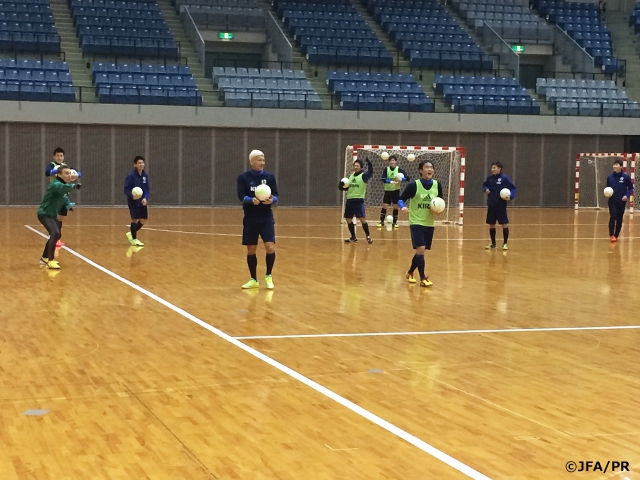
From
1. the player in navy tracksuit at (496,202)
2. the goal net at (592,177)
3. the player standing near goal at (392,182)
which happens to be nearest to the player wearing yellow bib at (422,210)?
the player in navy tracksuit at (496,202)

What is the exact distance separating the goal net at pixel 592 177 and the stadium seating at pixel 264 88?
450 inches

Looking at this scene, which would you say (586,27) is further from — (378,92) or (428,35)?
(378,92)

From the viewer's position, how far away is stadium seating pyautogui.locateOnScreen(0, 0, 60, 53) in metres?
33.8

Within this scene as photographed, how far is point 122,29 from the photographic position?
117ft

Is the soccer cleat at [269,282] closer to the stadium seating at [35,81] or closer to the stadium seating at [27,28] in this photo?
the stadium seating at [35,81]

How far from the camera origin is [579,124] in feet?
121

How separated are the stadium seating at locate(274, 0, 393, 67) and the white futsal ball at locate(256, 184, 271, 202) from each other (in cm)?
2605

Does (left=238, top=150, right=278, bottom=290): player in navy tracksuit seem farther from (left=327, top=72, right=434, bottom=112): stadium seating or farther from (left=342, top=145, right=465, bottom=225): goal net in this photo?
(left=327, top=72, right=434, bottom=112): stadium seating

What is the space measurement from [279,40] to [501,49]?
9959 mm

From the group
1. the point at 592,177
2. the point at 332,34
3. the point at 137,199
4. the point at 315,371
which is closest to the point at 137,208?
the point at 137,199

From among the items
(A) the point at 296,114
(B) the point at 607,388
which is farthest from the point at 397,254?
(A) the point at 296,114

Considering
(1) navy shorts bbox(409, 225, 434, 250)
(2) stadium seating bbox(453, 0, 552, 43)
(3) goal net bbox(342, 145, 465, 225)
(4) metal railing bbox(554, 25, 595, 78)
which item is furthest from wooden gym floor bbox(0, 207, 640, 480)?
(2) stadium seating bbox(453, 0, 552, 43)

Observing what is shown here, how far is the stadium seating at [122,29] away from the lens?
34.9 meters

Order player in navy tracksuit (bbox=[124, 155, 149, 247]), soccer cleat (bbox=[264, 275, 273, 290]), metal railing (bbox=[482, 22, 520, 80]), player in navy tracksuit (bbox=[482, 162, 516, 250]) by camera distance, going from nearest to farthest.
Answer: soccer cleat (bbox=[264, 275, 273, 290]) → player in navy tracksuit (bbox=[124, 155, 149, 247]) → player in navy tracksuit (bbox=[482, 162, 516, 250]) → metal railing (bbox=[482, 22, 520, 80])
